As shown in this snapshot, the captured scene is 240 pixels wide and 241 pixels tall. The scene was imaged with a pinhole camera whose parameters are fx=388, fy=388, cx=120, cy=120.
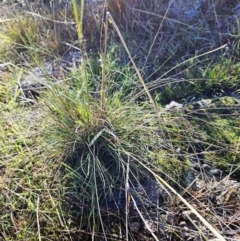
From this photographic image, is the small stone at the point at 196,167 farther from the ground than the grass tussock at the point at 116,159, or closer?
closer

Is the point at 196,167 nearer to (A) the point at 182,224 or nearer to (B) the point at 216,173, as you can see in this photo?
(B) the point at 216,173

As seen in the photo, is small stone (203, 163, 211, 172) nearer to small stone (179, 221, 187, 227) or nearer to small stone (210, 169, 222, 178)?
small stone (210, 169, 222, 178)

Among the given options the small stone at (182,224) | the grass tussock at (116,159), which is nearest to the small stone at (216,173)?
the grass tussock at (116,159)

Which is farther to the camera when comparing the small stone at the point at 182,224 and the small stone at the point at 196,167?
the small stone at the point at 196,167

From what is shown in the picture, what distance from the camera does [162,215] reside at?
135 cm

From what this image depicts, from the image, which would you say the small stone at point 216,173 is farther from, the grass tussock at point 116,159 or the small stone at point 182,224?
the small stone at point 182,224

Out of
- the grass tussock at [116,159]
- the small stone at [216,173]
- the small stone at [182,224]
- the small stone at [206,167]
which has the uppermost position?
the grass tussock at [116,159]

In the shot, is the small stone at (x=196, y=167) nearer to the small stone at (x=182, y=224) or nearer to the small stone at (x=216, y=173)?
the small stone at (x=216, y=173)

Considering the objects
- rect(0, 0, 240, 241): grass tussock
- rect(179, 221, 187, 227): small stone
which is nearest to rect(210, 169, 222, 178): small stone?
rect(0, 0, 240, 241): grass tussock

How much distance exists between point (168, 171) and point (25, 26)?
51.8 inches

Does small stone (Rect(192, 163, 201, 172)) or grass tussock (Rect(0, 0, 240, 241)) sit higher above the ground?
grass tussock (Rect(0, 0, 240, 241))

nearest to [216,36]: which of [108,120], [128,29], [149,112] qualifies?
[128,29]

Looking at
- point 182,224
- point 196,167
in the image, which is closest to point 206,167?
point 196,167

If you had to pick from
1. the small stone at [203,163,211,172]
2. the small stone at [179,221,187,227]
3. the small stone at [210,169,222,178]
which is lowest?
the small stone at [179,221,187,227]
